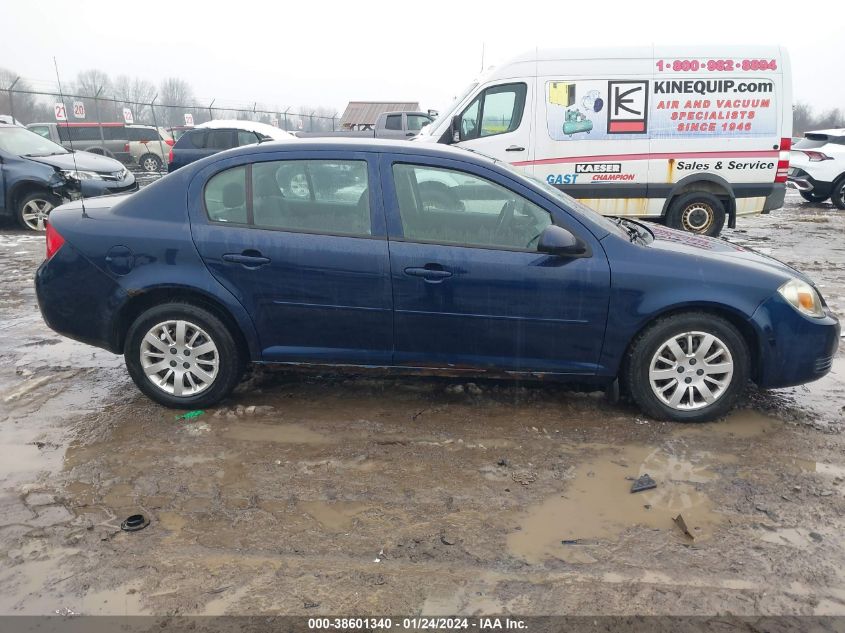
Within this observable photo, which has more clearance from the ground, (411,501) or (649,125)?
(649,125)

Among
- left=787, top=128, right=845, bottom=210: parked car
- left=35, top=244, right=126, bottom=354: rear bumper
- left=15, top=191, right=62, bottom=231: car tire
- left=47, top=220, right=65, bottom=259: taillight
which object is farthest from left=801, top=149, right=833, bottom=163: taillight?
left=47, top=220, right=65, bottom=259: taillight

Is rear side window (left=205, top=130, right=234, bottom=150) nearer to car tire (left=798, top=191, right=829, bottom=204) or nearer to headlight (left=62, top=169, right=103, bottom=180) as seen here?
headlight (left=62, top=169, right=103, bottom=180)

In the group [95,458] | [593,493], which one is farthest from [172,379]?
[593,493]

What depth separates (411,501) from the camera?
3123 mm

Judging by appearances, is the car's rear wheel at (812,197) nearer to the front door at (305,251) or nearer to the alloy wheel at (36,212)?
the front door at (305,251)

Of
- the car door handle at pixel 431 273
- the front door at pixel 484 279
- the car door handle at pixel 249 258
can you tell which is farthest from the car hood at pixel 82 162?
the car door handle at pixel 431 273

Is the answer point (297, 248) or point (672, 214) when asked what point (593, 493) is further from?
point (672, 214)

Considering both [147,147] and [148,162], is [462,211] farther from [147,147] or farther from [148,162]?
[147,147]

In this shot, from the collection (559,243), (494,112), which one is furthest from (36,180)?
(559,243)

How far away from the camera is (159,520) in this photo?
297 centimetres

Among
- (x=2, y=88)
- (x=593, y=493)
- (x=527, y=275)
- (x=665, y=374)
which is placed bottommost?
(x=593, y=493)

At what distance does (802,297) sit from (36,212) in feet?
35.4

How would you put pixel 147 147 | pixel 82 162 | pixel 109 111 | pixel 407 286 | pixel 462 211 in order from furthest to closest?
pixel 109 111, pixel 147 147, pixel 82 162, pixel 462 211, pixel 407 286

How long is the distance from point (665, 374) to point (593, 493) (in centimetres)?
105
